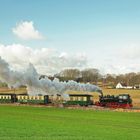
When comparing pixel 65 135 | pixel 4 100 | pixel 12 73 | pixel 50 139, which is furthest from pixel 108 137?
pixel 4 100

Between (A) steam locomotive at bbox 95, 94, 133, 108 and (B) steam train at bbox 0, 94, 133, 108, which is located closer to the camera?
(A) steam locomotive at bbox 95, 94, 133, 108

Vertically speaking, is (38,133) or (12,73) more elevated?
(12,73)

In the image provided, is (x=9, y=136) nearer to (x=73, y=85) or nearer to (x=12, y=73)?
(x=12, y=73)

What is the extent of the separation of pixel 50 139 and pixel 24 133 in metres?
2.96

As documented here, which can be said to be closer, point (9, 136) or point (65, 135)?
point (9, 136)

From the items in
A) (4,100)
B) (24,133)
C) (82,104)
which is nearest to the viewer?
(24,133)

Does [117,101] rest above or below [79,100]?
below

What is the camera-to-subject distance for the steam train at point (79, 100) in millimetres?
78750

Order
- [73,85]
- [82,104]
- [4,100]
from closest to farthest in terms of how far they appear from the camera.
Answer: [82,104], [73,85], [4,100]

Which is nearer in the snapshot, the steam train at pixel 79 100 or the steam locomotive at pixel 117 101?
the steam locomotive at pixel 117 101

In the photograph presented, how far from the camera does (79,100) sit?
84.6 metres

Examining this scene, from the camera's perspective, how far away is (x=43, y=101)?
88375 millimetres

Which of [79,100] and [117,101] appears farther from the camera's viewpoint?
[79,100]

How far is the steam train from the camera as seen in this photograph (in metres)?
78.8
